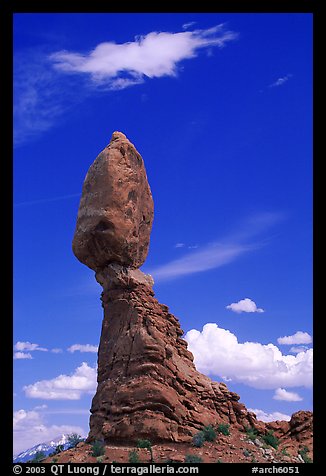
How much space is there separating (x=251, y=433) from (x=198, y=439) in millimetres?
3492

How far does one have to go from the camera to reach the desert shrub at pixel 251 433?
32.1m

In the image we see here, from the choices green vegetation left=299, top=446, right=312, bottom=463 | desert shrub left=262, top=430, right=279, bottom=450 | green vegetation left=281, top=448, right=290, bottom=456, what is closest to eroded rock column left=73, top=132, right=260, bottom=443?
desert shrub left=262, top=430, right=279, bottom=450

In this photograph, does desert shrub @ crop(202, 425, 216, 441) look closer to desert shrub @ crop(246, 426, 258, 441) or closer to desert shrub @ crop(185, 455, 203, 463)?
desert shrub @ crop(185, 455, 203, 463)

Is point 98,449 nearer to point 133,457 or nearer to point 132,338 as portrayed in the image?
point 133,457

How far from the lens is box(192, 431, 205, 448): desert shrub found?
98.5 feet

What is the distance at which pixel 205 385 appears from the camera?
33438 mm

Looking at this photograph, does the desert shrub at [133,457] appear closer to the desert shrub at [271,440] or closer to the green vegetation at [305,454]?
the desert shrub at [271,440]

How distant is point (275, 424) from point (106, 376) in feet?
29.4

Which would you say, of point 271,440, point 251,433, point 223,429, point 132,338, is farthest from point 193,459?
point 132,338

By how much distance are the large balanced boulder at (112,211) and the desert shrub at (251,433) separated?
10.2 metres

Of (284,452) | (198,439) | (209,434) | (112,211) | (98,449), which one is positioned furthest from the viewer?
(112,211)

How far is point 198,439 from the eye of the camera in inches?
1188
